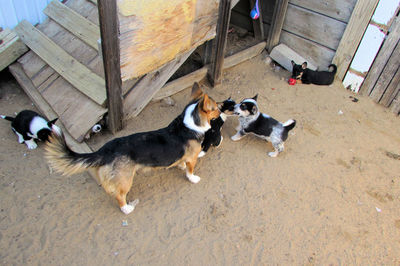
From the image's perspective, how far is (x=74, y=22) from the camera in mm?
5344

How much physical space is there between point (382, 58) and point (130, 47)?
15.7 feet

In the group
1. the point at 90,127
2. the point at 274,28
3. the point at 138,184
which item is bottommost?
the point at 138,184

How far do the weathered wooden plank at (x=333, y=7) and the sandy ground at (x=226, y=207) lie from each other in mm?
2319

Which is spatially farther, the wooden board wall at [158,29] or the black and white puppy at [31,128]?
the black and white puppy at [31,128]

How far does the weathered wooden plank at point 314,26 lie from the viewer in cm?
626

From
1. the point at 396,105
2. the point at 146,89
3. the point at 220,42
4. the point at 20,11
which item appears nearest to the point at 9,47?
the point at 20,11

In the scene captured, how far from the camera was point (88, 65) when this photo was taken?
5000mm

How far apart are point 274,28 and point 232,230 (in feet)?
16.2

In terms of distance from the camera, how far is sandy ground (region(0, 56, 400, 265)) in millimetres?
3590

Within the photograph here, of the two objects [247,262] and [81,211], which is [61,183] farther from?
[247,262]

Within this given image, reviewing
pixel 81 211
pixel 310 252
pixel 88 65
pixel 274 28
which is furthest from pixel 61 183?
pixel 274 28

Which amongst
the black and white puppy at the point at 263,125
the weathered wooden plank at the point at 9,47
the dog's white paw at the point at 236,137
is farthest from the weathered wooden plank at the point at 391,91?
the weathered wooden plank at the point at 9,47

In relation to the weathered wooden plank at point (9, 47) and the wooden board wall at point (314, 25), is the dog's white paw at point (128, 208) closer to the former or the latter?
the weathered wooden plank at point (9, 47)

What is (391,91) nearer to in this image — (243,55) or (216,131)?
(243,55)
